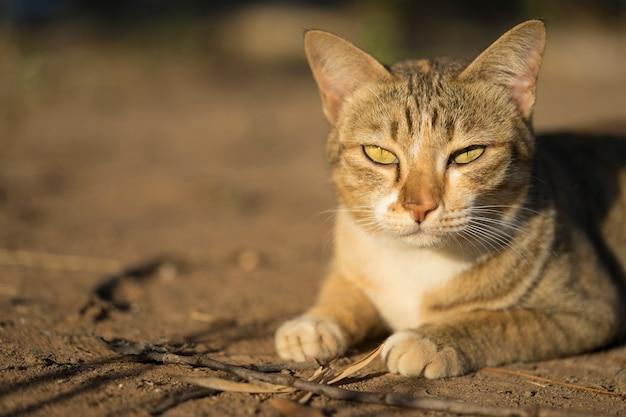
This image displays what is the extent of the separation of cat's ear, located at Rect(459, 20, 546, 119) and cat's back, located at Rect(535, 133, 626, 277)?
507mm

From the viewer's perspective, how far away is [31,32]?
13164mm

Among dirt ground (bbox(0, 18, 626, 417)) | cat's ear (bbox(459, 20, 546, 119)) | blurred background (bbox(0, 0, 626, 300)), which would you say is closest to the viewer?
dirt ground (bbox(0, 18, 626, 417))

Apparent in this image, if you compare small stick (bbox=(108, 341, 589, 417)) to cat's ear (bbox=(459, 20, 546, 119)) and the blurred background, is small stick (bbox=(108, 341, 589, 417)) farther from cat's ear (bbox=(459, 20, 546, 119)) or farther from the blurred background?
the blurred background

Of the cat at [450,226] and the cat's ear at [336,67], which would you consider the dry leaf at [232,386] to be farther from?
the cat's ear at [336,67]

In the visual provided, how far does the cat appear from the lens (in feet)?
10.8

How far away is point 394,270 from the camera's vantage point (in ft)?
12.4

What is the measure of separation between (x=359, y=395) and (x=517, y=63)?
1818 mm

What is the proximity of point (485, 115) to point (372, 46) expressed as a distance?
4.21 m

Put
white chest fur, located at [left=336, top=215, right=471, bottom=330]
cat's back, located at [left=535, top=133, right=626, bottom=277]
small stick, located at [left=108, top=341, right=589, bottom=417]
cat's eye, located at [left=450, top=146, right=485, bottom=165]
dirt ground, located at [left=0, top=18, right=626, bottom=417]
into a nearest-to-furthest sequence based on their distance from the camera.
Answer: small stick, located at [left=108, top=341, right=589, bottom=417]
dirt ground, located at [left=0, top=18, right=626, bottom=417]
cat's eye, located at [left=450, top=146, right=485, bottom=165]
white chest fur, located at [left=336, top=215, right=471, bottom=330]
cat's back, located at [left=535, top=133, right=626, bottom=277]

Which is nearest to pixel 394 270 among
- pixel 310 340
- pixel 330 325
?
pixel 330 325

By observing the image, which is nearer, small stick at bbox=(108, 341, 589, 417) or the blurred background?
small stick at bbox=(108, 341, 589, 417)

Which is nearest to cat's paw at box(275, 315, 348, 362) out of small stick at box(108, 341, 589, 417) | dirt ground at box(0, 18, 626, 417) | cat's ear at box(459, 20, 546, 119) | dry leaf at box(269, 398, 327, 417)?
dirt ground at box(0, 18, 626, 417)

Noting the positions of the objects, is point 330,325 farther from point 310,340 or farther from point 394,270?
point 394,270

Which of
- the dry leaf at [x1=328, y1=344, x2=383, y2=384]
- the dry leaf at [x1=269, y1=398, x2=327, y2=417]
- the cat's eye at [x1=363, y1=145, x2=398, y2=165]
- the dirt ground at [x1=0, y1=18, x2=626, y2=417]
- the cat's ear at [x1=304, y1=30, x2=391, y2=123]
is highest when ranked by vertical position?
the cat's ear at [x1=304, y1=30, x2=391, y2=123]
